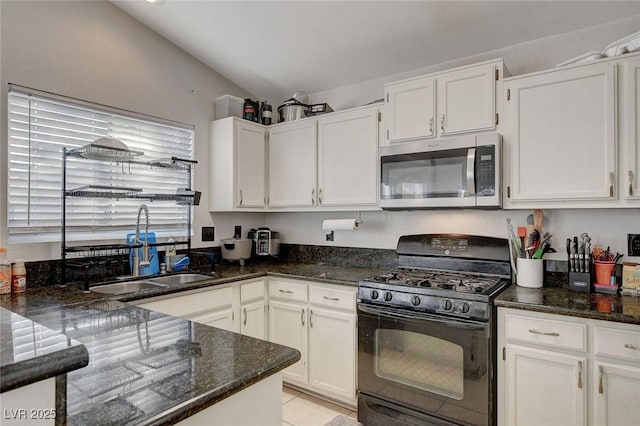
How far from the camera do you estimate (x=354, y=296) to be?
2.50 metres

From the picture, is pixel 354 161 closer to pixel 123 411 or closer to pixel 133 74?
pixel 133 74

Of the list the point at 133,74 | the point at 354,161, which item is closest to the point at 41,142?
the point at 133,74

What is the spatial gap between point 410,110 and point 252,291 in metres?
1.76

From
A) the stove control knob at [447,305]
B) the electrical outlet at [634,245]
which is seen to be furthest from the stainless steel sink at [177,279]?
the electrical outlet at [634,245]

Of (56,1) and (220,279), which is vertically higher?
(56,1)

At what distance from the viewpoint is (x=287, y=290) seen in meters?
2.84

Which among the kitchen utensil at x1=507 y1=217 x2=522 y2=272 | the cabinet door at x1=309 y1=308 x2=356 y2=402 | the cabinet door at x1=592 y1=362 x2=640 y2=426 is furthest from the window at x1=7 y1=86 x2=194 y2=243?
the cabinet door at x1=592 y1=362 x2=640 y2=426

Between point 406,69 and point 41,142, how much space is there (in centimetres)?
260

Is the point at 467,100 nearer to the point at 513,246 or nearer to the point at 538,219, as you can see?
the point at 538,219

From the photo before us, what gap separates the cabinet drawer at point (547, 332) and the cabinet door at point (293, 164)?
172 cm

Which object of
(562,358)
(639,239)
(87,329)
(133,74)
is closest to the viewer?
(87,329)

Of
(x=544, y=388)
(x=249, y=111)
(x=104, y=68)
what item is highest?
(x=104, y=68)

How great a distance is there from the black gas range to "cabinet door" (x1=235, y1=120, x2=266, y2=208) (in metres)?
1.39

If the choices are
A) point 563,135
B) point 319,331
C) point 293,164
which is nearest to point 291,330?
point 319,331
